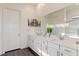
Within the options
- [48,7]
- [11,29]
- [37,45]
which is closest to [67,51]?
[37,45]

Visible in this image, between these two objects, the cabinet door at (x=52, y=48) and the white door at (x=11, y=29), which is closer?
the cabinet door at (x=52, y=48)

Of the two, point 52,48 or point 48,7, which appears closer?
point 52,48

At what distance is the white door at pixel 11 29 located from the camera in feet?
7.46

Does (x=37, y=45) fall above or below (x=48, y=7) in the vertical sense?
below

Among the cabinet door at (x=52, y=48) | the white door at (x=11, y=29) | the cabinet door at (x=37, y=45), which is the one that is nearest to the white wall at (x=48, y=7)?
the white door at (x=11, y=29)

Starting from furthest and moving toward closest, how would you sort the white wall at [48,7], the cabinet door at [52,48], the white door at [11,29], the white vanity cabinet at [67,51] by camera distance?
the white door at [11,29]
the cabinet door at [52,48]
the white vanity cabinet at [67,51]
the white wall at [48,7]

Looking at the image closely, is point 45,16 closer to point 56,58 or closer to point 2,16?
point 2,16

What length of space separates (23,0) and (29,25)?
1.54 meters

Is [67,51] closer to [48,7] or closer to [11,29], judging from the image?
[48,7]

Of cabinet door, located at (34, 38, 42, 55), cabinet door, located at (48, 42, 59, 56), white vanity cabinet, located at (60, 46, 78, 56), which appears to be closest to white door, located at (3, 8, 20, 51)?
cabinet door, located at (34, 38, 42, 55)

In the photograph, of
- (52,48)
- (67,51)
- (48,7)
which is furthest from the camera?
(48,7)

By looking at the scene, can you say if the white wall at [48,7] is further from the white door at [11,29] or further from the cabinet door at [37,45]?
the cabinet door at [37,45]

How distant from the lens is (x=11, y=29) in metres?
2.38

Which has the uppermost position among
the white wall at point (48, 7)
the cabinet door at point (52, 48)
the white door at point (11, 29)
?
the white wall at point (48, 7)
